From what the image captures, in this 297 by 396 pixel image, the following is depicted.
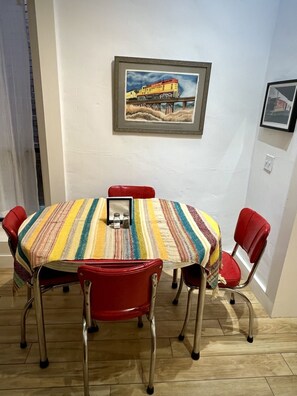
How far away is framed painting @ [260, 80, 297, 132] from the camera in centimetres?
181

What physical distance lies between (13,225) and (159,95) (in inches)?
58.2

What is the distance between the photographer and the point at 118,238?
1490mm

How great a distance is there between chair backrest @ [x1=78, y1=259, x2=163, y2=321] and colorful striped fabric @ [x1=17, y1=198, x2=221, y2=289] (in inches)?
4.4

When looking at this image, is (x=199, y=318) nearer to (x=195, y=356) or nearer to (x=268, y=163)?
(x=195, y=356)

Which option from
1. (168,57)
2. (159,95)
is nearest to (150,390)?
(159,95)

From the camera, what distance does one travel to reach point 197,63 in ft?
6.85

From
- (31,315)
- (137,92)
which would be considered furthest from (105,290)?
(137,92)

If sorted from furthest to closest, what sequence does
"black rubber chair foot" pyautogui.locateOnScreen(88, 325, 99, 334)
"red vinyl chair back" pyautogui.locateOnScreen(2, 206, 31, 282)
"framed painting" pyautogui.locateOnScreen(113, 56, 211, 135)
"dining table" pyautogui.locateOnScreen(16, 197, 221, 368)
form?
"framed painting" pyautogui.locateOnScreen(113, 56, 211, 135) < "black rubber chair foot" pyautogui.locateOnScreen(88, 325, 99, 334) < "red vinyl chair back" pyautogui.locateOnScreen(2, 206, 31, 282) < "dining table" pyautogui.locateOnScreen(16, 197, 221, 368)

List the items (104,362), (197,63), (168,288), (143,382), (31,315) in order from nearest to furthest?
(143,382) → (104,362) → (31,315) → (197,63) → (168,288)

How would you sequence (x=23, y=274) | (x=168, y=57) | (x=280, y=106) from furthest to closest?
(x=168, y=57) < (x=280, y=106) < (x=23, y=274)

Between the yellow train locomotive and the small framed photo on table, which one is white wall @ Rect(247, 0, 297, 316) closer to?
the yellow train locomotive

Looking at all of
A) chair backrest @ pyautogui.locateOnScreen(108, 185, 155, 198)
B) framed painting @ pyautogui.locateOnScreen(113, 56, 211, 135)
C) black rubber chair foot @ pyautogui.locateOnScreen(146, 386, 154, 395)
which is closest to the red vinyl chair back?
chair backrest @ pyautogui.locateOnScreen(108, 185, 155, 198)

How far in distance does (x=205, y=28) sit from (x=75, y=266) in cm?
198

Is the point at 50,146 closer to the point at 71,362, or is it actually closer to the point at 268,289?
the point at 71,362
